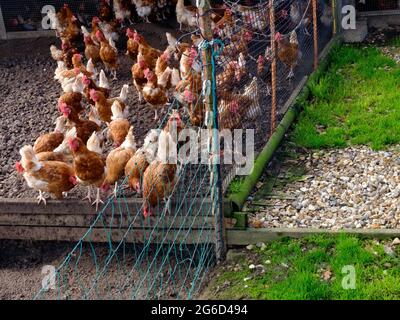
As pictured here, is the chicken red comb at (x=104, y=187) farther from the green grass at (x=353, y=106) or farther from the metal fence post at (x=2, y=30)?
the metal fence post at (x=2, y=30)

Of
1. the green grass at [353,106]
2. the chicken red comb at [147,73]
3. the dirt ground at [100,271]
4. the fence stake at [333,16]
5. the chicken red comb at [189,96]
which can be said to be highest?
the fence stake at [333,16]

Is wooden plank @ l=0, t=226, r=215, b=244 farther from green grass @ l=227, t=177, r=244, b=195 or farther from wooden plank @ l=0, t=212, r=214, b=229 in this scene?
green grass @ l=227, t=177, r=244, b=195

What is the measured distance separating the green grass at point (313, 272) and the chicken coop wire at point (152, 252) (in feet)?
1.10

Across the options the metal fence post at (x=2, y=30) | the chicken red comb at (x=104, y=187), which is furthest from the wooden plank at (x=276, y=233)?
the metal fence post at (x=2, y=30)

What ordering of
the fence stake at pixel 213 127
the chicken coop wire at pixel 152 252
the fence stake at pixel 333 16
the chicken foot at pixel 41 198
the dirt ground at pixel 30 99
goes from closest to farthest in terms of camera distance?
the fence stake at pixel 213 127 → the chicken coop wire at pixel 152 252 → the chicken foot at pixel 41 198 → the dirt ground at pixel 30 99 → the fence stake at pixel 333 16

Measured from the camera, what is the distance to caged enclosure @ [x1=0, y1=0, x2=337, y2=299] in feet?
17.2

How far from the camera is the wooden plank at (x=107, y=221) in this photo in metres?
5.35

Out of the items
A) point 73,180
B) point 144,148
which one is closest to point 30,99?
point 73,180

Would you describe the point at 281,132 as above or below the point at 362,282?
above

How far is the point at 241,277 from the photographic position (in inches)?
192

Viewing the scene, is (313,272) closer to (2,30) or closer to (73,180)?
(73,180)

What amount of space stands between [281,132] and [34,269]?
274 cm
